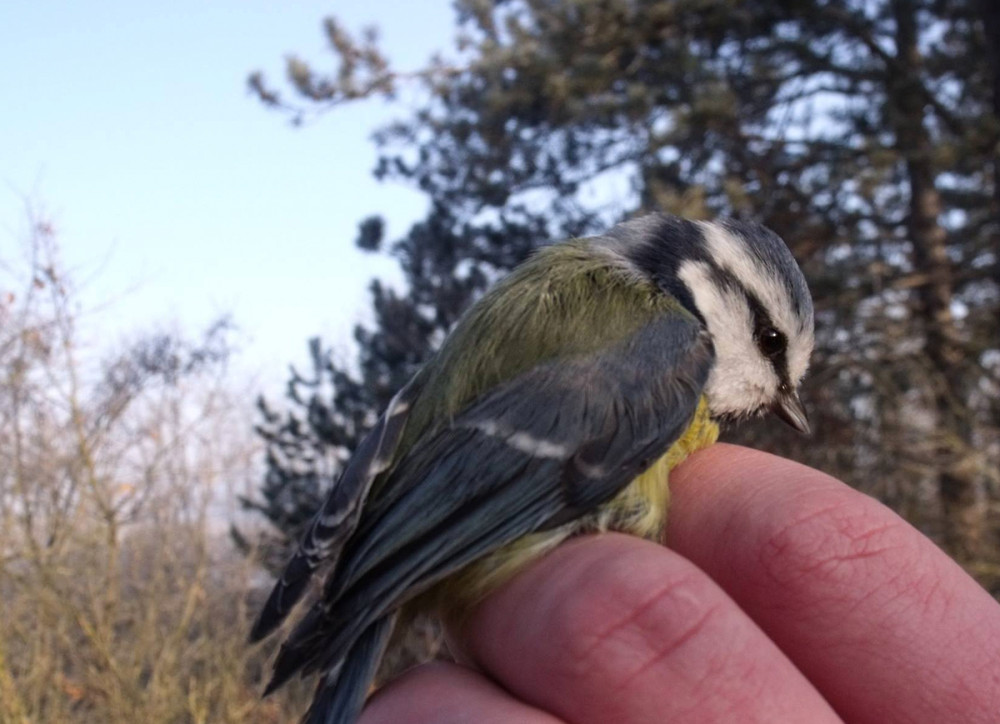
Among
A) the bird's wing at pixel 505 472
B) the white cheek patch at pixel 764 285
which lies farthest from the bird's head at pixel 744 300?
the bird's wing at pixel 505 472

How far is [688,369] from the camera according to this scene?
1221 millimetres

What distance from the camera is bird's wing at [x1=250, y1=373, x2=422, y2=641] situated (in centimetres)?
111

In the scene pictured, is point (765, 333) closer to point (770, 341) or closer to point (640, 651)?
point (770, 341)

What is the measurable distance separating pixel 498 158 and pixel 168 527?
142 inches

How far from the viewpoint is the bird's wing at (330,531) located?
111 centimetres

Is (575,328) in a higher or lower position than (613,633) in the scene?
higher

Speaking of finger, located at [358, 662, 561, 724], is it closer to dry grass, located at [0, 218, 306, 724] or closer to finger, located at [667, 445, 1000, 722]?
finger, located at [667, 445, 1000, 722]

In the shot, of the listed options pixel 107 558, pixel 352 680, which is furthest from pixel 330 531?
pixel 107 558

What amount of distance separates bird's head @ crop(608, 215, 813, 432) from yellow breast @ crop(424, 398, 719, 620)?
18 centimetres

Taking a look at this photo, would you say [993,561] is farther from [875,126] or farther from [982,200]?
[875,126]

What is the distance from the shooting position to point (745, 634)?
0.90 meters

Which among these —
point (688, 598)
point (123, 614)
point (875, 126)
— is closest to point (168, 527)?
point (123, 614)

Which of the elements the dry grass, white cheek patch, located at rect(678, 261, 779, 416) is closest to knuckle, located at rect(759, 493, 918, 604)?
white cheek patch, located at rect(678, 261, 779, 416)

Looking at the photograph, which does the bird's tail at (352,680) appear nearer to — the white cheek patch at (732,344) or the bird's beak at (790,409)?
the white cheek patch at (732,344)
